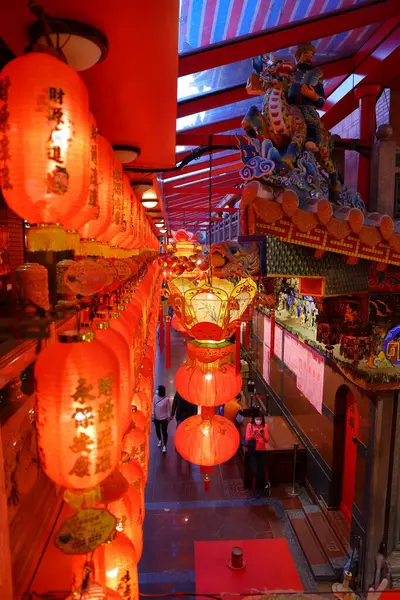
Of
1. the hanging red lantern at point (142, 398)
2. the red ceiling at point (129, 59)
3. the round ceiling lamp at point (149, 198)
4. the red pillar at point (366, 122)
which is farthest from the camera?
the round ceiling lamp at point (149, 198)

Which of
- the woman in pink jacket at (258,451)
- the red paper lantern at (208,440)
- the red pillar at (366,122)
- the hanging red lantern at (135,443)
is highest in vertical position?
the red pillar at (366,122)

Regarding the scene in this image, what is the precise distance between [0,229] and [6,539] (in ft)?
11.9

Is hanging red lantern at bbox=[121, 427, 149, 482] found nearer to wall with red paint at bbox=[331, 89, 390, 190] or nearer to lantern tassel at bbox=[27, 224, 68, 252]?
lantern tassel at bbox=[27, 224, 68, 252]

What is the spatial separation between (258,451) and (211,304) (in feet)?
16.3

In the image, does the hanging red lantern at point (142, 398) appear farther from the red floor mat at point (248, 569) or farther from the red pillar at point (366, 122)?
the red pillar at point (366, 122)

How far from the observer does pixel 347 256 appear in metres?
5.56

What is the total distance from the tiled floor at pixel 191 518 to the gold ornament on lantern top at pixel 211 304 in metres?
4.10

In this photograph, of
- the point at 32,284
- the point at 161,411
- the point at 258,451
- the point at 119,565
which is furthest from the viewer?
the point at 161,411

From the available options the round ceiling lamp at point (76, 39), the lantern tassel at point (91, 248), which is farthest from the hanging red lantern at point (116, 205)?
the round ceiling lamp at point (76, 39)

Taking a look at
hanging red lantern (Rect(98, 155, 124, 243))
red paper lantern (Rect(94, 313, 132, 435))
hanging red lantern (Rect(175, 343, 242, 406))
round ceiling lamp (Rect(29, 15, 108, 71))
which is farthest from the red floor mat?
round ceiling lamp (Rect(29, 15, 108, 71))

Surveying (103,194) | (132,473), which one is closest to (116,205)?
(103,194)

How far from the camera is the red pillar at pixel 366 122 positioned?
582cm

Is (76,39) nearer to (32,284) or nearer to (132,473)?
(32,284)

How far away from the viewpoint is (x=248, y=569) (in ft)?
16.2
